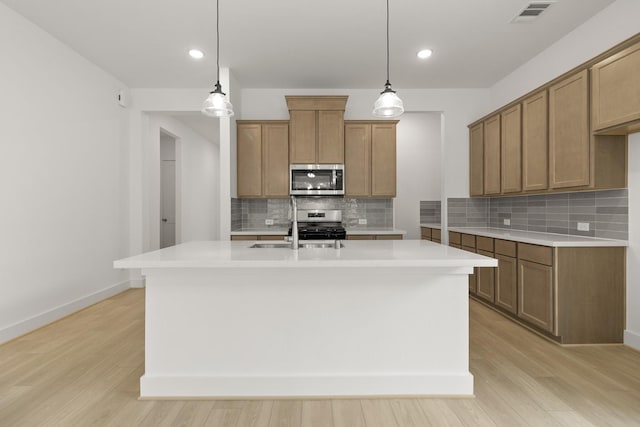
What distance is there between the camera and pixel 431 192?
21.8ft

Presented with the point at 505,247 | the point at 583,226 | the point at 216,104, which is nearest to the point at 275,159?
the point at 216,104

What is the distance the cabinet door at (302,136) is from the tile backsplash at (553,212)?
2254 mm

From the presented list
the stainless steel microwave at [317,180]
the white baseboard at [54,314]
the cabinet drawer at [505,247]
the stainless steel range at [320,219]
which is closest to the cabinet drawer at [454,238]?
the cabinet drawer at [505,247]

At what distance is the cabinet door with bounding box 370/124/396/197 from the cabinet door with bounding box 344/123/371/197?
87 mm

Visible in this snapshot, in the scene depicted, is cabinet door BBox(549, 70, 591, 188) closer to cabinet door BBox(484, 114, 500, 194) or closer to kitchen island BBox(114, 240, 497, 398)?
cabinet door BBox(484, 114, 500, 194)

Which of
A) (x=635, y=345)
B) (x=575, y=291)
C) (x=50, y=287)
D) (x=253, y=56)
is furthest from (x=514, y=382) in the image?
(x=50, y=287)

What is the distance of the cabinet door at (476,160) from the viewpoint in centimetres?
480

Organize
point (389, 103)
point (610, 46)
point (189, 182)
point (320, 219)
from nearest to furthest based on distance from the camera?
point (389, 103) → point (610, 46) → point (320, 219) → point (189, 182)

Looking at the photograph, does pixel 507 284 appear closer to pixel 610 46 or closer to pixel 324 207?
pixel 610 46

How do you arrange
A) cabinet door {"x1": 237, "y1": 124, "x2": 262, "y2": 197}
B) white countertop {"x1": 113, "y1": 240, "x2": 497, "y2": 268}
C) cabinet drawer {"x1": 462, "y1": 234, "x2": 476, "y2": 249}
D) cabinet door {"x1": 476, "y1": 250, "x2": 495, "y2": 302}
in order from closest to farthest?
white countertop {"x1": 113, "y1": 240, "x2": 497, "y2": 268} < cabinet door {"x1": 476, "y1": 250, "x2": 495, "y2": 302} < cabinet drawer {"x1": 462, "y1": 234, "x2": 476, "y2": 249} < cabinet door {"x1": 237, "y1": 124, "x2": 262, "y2": 197}

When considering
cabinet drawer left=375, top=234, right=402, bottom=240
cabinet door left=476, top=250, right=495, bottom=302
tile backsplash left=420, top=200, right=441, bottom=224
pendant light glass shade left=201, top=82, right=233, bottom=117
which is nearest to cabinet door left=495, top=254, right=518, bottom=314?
cabinet door left=476, top=250, right=495, bottom=302

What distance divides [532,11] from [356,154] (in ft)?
8.26

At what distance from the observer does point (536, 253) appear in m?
3.22

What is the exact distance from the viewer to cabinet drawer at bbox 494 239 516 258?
3569 mm
